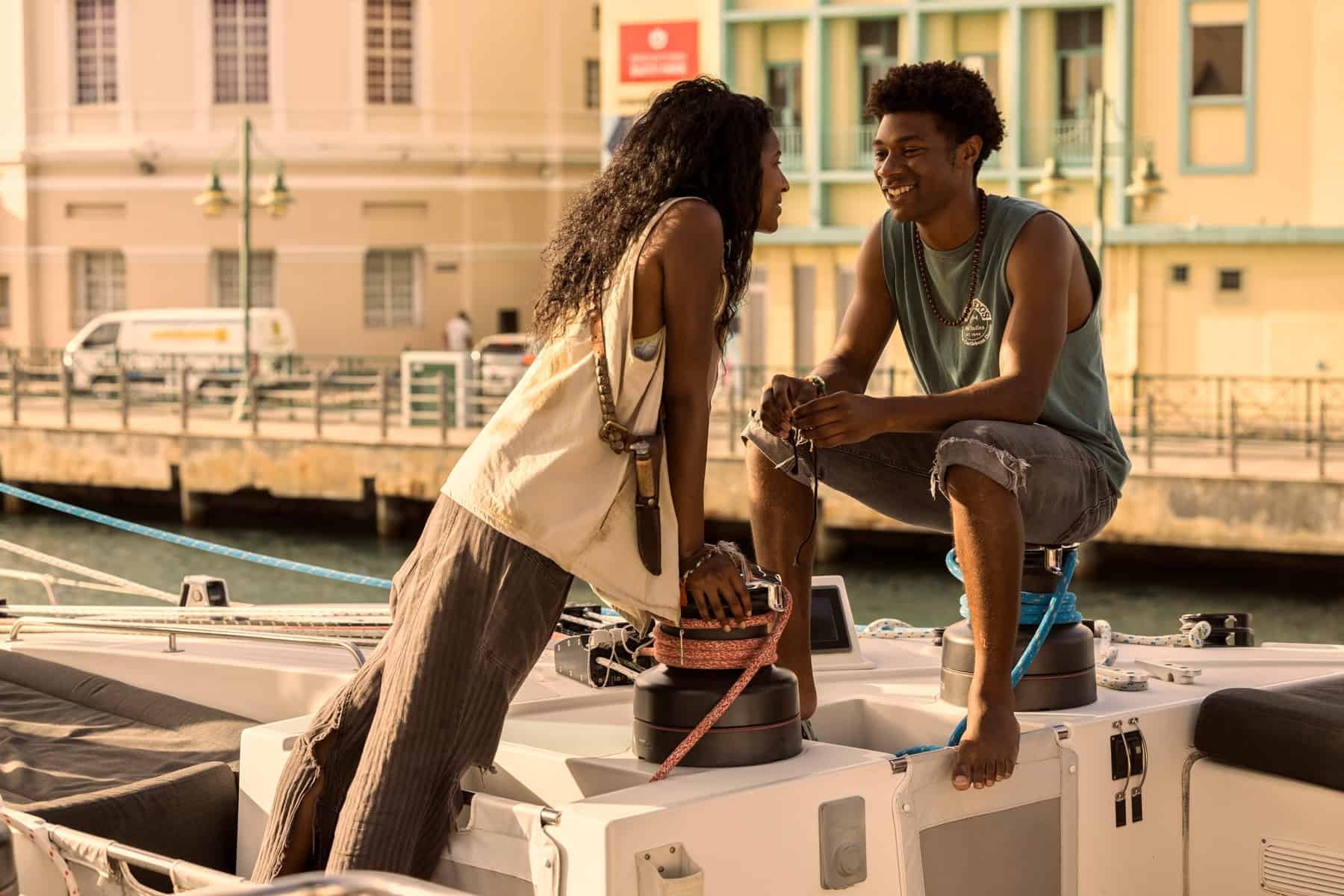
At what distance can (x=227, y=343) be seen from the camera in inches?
1284

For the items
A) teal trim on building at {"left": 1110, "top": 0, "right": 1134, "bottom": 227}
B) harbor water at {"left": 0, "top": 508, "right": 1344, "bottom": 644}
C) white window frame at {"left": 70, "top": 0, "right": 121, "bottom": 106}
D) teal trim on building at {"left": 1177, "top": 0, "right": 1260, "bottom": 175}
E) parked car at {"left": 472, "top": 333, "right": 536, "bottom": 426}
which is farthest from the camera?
white window frame at {"left": 70, "top": 0, "right": 121, "bottom": 106}

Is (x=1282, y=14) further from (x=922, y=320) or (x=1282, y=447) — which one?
(x=922, y=320)

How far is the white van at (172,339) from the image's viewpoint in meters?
31.7

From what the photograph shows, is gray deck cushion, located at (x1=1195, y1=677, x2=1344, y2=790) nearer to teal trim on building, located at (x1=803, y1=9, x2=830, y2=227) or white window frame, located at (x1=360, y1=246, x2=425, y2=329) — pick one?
teal trim on building, located at (x1=803, y1=9, x2=830, y2=227)

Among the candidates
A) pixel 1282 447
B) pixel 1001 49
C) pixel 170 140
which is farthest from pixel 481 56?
pixel 1282 447

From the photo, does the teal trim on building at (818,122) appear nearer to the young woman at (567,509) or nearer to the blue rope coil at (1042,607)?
the blue rope coil at (1042,607)

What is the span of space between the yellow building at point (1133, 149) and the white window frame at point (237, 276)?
41.8ft

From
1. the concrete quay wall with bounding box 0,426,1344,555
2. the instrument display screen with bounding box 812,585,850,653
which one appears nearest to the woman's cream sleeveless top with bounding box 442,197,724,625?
the instrument display screen with bounding box 812,585,850,653

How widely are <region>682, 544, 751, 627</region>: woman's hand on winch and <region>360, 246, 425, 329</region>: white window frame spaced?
35.1 meters

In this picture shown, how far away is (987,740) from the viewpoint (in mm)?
3410

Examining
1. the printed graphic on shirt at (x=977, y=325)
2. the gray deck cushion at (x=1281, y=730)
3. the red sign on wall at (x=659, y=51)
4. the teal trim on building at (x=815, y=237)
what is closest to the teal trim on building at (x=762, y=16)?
the red sign on wall at (x=659, y=51)

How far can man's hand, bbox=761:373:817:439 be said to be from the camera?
12.0 ft

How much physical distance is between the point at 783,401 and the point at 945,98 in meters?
0.77

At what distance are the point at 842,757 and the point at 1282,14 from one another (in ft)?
83.7
